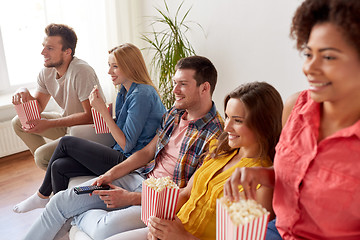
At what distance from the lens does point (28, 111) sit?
2.67 meters

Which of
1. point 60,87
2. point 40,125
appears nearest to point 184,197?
point 40,125

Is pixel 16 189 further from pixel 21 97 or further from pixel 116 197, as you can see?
pixel 116 197

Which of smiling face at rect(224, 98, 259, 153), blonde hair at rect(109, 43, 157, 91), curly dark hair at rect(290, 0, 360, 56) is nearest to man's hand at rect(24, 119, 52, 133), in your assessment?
blonde hair at rect(109, 43, 157, 91)

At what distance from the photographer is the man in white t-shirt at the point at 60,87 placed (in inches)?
109

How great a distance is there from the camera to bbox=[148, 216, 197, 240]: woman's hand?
151 centimetres

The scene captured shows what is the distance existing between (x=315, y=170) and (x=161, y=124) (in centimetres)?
138

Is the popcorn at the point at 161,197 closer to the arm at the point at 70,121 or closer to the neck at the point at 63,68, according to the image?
the arm at the point at 70,121

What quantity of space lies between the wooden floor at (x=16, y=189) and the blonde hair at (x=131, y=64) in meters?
1.29

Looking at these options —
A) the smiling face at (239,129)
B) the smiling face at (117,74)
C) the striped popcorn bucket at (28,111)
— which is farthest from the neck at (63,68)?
the smiling face at (239,129)

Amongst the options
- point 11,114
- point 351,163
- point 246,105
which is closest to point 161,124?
point 246,105

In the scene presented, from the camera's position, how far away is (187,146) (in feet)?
6.56

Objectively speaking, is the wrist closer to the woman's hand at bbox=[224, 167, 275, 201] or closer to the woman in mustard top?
the woman in mustard top

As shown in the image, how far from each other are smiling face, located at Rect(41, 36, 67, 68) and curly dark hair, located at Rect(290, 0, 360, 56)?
2.20 m

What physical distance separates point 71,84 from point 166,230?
170 cm
